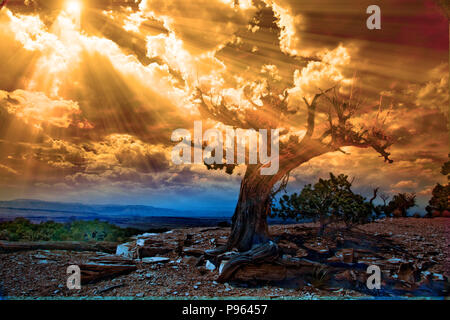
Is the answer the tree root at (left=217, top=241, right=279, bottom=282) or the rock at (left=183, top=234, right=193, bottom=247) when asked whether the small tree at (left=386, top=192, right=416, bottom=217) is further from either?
the rock at (left=183, top=234, right=193, bottom=247)

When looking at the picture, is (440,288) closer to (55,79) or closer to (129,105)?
(129,105)

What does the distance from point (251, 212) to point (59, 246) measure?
4572 millimetres

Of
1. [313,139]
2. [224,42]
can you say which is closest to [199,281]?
[313,139]

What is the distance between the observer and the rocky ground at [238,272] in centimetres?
463

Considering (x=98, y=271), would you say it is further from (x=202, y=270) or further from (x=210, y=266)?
(x=210, y=266)

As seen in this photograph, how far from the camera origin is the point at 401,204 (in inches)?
296

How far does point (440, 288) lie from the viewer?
4.93 metres

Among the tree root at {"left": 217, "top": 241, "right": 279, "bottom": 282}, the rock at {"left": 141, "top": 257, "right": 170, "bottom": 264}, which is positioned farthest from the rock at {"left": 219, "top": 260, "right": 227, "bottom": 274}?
the rock at {"left": 141, "top": 257, "right": 170, "bottom": 264}

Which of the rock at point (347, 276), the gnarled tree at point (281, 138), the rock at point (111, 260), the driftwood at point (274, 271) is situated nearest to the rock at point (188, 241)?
the gnarled tree at point (281, 138)

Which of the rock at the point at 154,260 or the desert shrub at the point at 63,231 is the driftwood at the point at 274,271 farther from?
the desert shrub at the point at 63,231

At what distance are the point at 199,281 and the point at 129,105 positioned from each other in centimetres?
459

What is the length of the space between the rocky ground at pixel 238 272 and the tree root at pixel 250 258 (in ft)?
0.41

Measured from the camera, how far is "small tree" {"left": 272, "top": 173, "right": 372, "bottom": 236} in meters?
6.61
